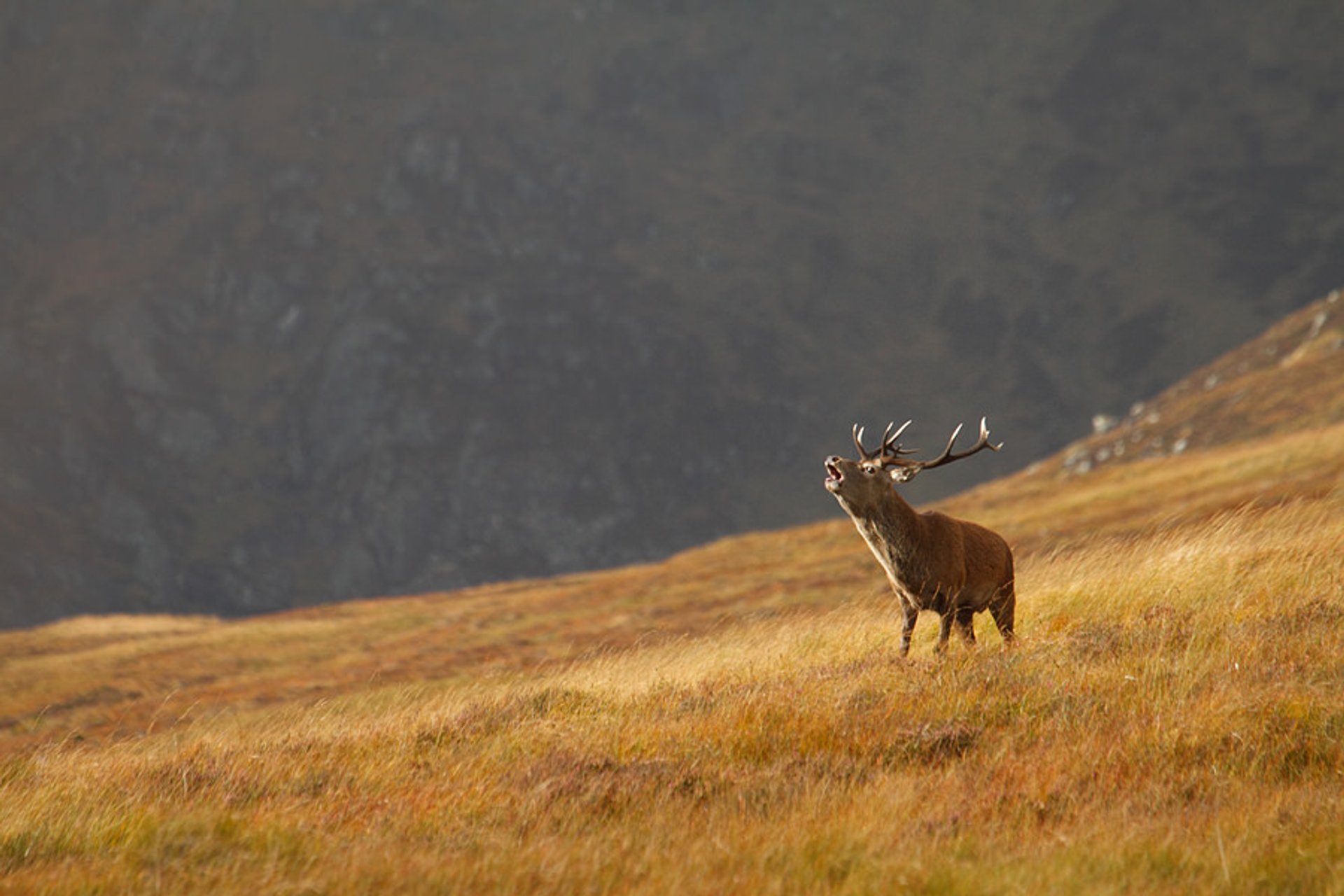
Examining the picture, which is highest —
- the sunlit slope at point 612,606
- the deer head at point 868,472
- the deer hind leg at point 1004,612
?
the deer head at point 868,472

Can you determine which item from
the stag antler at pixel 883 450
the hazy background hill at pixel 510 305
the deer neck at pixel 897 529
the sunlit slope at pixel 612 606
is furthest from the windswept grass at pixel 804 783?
the hazy background hill at pixel 510 305

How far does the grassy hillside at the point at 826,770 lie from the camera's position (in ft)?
22.7

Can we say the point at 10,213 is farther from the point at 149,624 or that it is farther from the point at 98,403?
the point at 149,624

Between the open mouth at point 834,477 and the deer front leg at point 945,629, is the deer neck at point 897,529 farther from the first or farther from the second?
the deer front leg at point 945,629

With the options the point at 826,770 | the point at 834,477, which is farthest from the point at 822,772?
the point at 834,477

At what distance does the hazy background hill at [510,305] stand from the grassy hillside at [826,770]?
129074mm

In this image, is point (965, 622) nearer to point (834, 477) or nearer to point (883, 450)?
point (883, 450)

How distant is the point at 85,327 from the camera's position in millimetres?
162375

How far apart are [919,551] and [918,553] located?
0.08 feet

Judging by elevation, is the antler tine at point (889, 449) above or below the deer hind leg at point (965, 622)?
above

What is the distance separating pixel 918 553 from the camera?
1210 centimetres

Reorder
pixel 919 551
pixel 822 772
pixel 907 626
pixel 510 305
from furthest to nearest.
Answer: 1. pixel 510 305
2. pixel 907 626
3. pixel 919 551
4. pixel 822 772

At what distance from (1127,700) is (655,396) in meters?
151

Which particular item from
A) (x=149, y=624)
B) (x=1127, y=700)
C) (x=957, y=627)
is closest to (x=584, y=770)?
(x=1127, y=700)
